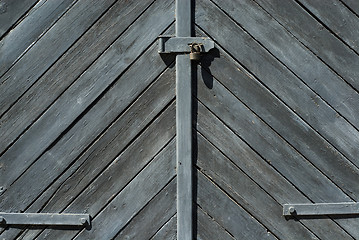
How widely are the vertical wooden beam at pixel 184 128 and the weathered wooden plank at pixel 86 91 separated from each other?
0.25 feet

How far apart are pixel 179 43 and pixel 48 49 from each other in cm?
62

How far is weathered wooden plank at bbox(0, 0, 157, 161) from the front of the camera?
2033 mm

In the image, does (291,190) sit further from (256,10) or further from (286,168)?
(256,10)

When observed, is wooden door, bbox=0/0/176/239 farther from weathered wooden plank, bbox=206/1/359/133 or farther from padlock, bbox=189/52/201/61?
weathered wooden plank, bbox=206/1/359/133

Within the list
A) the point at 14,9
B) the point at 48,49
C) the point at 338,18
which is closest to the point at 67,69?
the point at 48,49

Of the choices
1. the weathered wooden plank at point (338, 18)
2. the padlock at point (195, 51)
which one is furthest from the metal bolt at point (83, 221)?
the weathered wooden plank at point (338, 18)

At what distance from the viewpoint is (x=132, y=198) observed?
2094mm

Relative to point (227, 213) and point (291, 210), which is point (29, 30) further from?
point (291, 210)

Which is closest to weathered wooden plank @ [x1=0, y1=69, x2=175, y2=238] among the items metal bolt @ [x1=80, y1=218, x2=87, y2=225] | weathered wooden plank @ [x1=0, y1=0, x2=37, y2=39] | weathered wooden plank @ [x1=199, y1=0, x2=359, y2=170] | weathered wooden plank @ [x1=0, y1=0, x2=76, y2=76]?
metal bolt @ [x1=80, y1=218, x2=87, y2=225]

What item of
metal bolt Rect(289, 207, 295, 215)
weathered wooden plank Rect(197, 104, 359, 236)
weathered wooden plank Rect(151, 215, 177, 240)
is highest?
weathered wooden plank Rect(197, 104, 359, 236)

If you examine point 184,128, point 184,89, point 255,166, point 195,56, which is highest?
point 195,56

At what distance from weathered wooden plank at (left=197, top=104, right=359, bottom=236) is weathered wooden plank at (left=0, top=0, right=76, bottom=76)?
2.66 feet

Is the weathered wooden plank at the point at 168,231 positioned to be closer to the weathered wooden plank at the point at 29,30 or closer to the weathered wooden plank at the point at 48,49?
the weathered wooden plank at the point at 48,49

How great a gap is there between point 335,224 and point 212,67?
965 millimetres
